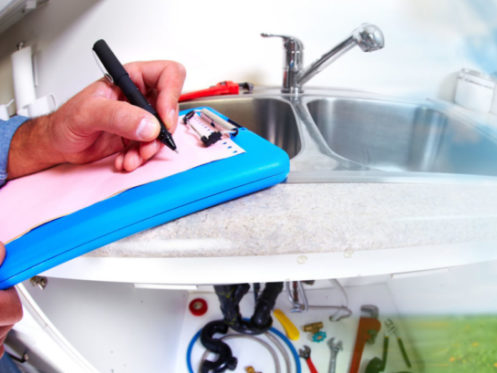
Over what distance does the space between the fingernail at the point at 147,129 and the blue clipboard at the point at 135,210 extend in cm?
6

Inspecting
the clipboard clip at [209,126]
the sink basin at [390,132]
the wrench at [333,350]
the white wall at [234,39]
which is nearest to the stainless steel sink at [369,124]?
the sink basin at [390,132]

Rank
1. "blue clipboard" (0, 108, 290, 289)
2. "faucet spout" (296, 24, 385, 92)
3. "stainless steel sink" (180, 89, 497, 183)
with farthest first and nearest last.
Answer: "stainless steel sink" (180, 89, 497, 183), "faucet spout" (296, 24, 385, 92), "blue clipboard" (0, 108, 290, 289)

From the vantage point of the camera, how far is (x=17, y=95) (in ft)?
2.94

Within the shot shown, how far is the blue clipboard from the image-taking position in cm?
29

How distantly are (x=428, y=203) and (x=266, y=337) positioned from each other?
26.5 inches

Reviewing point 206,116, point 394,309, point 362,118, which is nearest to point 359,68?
point 362,118

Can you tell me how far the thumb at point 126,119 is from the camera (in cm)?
35

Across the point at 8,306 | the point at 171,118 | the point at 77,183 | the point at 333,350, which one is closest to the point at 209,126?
the point at 171,118

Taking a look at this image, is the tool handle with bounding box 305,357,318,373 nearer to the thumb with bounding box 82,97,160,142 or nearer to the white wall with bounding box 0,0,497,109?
the thumb with bounding box 82,97,160,142

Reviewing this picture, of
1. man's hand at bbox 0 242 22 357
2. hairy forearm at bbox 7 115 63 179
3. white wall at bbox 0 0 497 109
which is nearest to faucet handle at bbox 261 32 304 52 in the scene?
white wall at bbox 0 0 497 109

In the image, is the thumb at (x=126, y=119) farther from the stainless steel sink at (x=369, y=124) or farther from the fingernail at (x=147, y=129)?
the stainless steel sink at (x=369, y=124)

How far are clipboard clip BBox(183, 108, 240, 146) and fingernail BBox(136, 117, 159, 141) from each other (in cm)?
7

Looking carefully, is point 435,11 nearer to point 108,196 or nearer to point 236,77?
point 236,77

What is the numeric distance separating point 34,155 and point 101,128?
147mm
